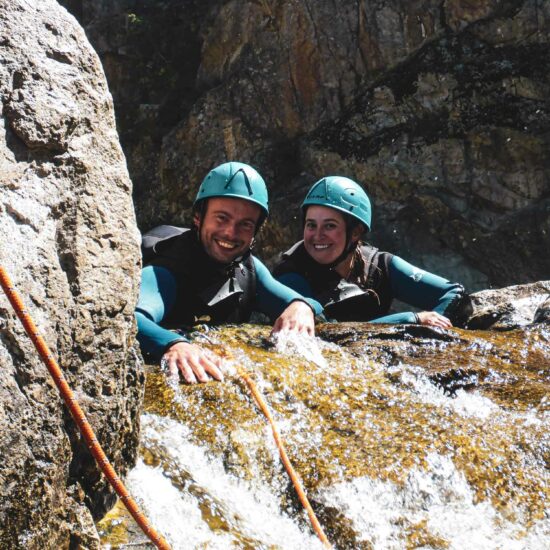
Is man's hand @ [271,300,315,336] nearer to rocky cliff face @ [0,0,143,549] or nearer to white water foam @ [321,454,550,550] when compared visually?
white water foam @ [321,454,550,550]

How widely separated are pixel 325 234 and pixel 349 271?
1.28 feet

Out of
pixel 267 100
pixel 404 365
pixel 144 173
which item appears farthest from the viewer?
pixel 144 173

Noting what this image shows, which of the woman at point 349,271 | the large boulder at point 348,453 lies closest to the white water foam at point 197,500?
the large boulder at point 348,453

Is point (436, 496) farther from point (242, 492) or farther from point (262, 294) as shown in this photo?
point (262, 294)

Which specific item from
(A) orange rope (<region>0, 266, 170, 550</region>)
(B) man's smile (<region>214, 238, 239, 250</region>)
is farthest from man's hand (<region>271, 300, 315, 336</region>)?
(A) orange rope (<region>0, 266, 170, 550</region>)

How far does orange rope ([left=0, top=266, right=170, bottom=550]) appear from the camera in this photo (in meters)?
2.21

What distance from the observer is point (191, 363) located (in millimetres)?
3732

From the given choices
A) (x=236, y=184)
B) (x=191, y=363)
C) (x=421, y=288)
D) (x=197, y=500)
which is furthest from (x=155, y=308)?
(x=421, y=288)

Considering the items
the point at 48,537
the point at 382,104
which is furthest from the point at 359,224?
the point at 382,104

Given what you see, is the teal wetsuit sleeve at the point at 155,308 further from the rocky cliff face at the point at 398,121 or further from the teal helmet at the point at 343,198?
the rocky cliff face at the point at 398,121

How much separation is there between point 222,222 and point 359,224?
1802 millimetres

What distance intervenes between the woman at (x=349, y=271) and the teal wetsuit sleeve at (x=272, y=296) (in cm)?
85

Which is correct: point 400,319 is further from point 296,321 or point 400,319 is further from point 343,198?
point 296,321

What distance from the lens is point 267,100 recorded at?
15.5 m
